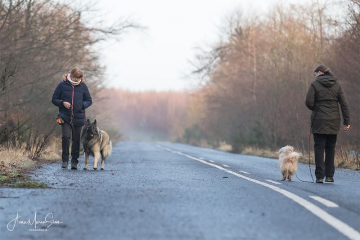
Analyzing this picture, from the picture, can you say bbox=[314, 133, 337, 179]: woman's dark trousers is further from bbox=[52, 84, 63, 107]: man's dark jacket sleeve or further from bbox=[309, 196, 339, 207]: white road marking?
bbox=[52, 84, 63, 107]: man's dark jacket sleeve

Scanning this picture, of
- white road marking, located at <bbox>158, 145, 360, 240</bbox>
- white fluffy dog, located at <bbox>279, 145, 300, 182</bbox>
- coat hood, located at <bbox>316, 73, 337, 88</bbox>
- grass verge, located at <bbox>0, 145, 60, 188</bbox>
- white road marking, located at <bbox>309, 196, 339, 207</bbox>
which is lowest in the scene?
grass verge, located at <bbox>0, 145, 60, 188</bbox>

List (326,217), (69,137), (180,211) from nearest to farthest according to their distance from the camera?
(326,217)
(180,211)
(69,137)

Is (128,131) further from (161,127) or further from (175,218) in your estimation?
(175,218)

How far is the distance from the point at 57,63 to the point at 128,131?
104 meters

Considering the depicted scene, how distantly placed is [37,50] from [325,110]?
40.4 feet

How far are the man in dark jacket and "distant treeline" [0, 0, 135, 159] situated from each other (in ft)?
28.5

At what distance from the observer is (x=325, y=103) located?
11.7 m

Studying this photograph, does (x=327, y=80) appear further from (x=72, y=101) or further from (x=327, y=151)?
(x=72, y=101)

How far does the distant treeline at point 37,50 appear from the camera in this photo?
755 inches

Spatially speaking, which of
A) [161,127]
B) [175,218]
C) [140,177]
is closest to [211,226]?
[175,218]

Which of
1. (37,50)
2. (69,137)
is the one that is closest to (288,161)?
(69,137)

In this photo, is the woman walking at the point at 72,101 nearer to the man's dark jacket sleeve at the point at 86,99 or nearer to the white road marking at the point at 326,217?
the man's dark jacket sleeve at the point at 86,99

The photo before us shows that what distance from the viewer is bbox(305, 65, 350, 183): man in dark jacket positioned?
1159 cm
